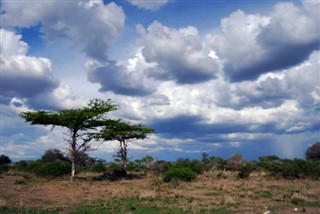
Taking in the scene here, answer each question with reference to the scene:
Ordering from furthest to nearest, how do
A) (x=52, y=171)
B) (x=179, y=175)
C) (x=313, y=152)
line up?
(x=313, y=152) < (x=52, y=171) < (x=179, y=175)

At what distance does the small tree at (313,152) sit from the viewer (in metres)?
69.1

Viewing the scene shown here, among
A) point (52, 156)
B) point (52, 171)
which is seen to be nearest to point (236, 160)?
point (52, 171)

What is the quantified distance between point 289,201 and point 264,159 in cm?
4289

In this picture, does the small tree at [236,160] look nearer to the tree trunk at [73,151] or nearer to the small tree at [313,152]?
the small tree at [313,152]

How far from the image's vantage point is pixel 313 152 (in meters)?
70.0

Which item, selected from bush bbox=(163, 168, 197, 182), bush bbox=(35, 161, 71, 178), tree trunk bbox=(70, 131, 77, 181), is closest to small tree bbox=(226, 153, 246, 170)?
bush bbox=(163, 168, 197, 182)

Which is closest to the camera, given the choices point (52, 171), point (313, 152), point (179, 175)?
point (179, 175)

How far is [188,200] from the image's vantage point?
21.4 metres

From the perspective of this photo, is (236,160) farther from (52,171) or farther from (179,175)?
(52,171)

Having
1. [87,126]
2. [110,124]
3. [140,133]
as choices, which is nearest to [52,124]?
[87,126]

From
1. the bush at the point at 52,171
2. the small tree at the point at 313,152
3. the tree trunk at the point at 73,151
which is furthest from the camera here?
the small tree at the point at 313,152

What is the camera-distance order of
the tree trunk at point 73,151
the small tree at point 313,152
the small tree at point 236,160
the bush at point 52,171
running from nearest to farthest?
the tree trunk at point 73,151 → the bush at point 52,171 → the small tree at point 236,160 → the small tree at point 313,152

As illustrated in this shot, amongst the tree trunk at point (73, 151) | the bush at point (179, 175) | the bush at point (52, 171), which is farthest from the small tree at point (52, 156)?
the bush at point (179, 175)

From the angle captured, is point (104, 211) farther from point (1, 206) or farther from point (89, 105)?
point (89, 105)
